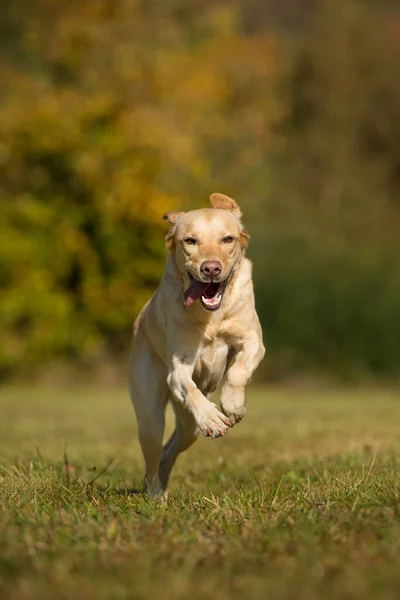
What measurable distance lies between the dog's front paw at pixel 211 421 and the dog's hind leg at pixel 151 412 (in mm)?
917

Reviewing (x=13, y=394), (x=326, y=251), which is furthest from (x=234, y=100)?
(x=13, y=394)

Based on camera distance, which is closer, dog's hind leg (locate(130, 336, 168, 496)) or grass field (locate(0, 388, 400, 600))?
grass field (locate(0, 388, 400, 600))

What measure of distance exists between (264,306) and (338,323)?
4.90 ft

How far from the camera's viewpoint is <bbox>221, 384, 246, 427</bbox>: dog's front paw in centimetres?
496

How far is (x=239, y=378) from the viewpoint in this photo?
16.7ft

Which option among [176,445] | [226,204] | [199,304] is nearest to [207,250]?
[199,304]

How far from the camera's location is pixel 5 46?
23672 millimetres

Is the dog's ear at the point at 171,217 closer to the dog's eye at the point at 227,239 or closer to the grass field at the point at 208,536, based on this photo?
the dog's eye at the point at 227,239

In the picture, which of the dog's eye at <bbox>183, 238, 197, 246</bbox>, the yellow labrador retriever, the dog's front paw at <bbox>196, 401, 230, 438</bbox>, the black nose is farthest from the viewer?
the dog's eye at <bbox>183, 238, 197, 246</bbox>

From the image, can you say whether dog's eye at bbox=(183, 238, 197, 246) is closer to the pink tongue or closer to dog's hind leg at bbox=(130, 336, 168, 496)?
the pink tongue

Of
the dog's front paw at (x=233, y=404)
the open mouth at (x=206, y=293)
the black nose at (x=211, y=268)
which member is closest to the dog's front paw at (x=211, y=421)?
the dog's front paw at (x=233, y=404)

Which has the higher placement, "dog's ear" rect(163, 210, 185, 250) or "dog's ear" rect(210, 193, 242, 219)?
"dog's ear" rect(210, 193, 242, 219)

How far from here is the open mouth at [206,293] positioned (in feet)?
16.4

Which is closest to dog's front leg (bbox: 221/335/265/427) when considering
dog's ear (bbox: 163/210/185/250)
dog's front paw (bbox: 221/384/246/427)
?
dog's front paw (bbox: 221/384/246/427)
